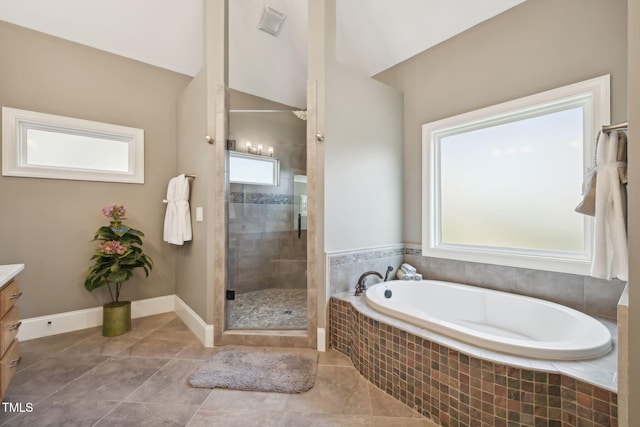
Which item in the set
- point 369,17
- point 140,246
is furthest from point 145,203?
point 369,17

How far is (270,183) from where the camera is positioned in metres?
2.84

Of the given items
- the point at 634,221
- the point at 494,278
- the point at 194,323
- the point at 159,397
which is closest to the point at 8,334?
the point at 159,397

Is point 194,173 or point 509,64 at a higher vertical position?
point 509,64

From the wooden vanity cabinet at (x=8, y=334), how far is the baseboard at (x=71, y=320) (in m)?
1.11

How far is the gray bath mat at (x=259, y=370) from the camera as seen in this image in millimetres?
1792

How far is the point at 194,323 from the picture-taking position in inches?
102

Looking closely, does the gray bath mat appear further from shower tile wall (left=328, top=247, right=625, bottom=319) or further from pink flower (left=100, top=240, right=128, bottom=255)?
pink flower (left=100, top=240, right=128, bottom=255)

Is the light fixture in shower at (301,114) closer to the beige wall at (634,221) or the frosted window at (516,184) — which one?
the frosted window at (516,184)

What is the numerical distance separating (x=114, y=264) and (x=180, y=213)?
0.74m

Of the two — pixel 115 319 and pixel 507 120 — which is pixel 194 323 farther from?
pixel 507 120

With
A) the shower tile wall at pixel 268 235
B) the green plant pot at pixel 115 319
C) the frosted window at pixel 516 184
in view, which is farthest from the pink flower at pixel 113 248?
the frosted window at pixel 516 184

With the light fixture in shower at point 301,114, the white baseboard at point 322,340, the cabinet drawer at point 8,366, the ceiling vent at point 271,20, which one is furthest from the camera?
the ceiling vent at point 271,20

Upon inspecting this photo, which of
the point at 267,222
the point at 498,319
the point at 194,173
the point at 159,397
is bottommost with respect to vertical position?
the point at 159,397

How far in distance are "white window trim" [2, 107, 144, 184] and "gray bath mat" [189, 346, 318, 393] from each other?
84.3 inches
